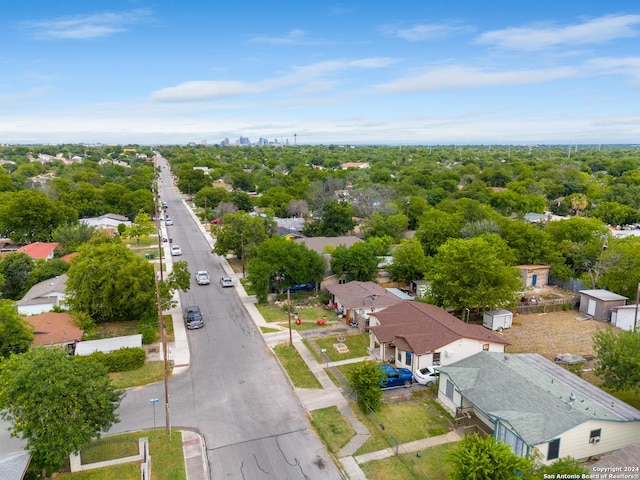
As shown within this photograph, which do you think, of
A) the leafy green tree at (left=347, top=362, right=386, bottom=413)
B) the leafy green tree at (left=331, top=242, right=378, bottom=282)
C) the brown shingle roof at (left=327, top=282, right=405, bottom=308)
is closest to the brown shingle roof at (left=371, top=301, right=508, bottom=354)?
the brown shingle roof at (left=327, top=282, right=405, bottom=308)

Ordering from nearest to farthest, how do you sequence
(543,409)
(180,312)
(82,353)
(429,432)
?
1. (543,409)
2. (429,432)
3. (82,353)
4. (180,312)

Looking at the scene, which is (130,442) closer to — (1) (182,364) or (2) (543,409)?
(1) (182,364)

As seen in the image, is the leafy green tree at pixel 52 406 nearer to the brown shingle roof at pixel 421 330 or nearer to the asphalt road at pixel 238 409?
the asphalt road at pixel 238 409

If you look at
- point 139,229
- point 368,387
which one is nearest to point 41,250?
point 139,229

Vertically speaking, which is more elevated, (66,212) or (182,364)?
(66,212)

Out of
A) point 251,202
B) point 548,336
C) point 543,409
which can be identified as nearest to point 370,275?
point 548,336

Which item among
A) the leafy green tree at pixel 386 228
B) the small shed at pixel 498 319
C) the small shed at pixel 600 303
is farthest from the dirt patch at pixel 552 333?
Answer: the leafy green tree at pixel 386 228

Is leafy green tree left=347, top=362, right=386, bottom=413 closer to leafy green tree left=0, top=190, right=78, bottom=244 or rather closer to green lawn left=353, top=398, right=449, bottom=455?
green lawn left=353, top=398, right=449, bottom=455
